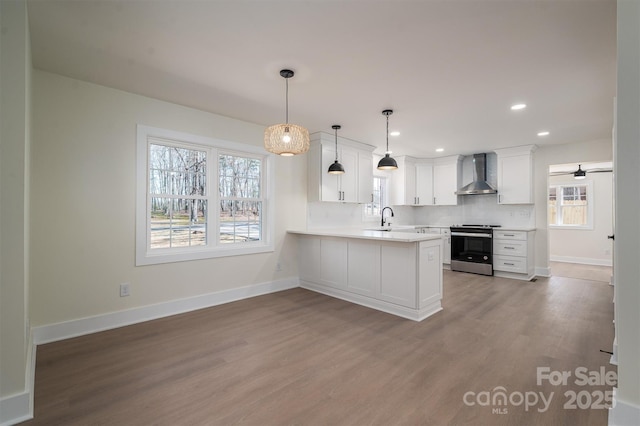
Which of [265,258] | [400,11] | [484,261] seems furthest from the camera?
[484,261]

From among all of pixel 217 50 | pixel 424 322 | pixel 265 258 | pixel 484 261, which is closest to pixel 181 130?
pixel 217 50

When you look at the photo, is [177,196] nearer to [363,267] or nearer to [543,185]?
[363,267]

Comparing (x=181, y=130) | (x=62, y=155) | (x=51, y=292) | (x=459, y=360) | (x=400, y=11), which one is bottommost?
(x=459, y=360)

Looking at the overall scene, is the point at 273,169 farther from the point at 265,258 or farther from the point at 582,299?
the point at 582,299

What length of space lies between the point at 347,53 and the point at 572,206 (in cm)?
804

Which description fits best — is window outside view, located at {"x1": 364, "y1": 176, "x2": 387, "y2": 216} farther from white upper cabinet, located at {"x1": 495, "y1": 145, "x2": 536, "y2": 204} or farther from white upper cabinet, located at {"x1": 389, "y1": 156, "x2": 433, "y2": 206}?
white upper cabinet, located at {"x1": 495, "y1": 145, "x2": 536, "y2": 204}

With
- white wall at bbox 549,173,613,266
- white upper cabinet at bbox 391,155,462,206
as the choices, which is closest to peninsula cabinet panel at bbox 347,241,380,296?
white upper cabinet at bbox 391,155,462,206

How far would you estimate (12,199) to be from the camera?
1.82 meters

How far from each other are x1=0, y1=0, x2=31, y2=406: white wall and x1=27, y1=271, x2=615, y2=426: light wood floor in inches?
14.6

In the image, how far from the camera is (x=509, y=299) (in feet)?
14.1

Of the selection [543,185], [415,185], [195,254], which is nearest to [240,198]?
[195,254]

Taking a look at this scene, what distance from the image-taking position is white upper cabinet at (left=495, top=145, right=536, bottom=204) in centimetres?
578

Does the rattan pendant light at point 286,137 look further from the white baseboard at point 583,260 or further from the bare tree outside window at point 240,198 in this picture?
the white baseboard at point 583,260

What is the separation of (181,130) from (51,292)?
215 centimetres
